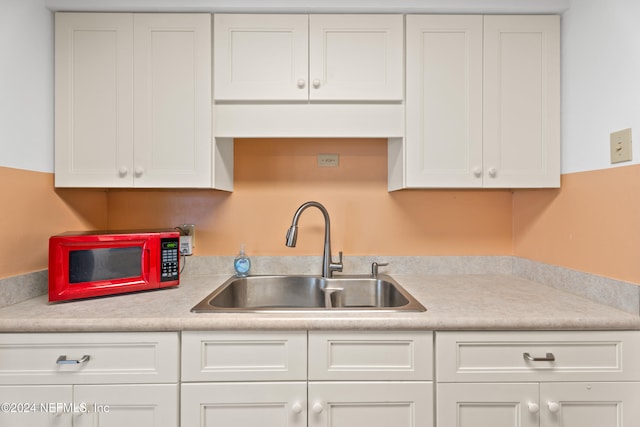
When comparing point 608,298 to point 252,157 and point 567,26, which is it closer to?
point 567,26

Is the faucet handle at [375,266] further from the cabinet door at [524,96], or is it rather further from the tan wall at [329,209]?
the cabinet door at [524,96]

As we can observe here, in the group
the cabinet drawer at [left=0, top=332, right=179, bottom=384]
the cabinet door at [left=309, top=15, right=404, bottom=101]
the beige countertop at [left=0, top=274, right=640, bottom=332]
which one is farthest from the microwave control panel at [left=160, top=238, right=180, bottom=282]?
the cabinet door at [left=309, top=15, right=404, bottom=101]

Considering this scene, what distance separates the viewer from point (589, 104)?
139 centimetres

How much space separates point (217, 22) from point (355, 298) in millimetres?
1429

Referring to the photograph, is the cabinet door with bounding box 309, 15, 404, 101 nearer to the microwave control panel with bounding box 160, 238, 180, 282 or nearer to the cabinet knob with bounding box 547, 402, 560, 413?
the microwave control panel with bounding box 160, 238, 180, 282

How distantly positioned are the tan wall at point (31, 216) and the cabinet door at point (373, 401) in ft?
4.05

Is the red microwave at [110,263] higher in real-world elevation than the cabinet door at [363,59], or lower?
lower

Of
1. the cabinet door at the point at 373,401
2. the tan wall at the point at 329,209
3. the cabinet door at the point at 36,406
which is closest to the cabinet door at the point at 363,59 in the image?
the tan wall at the point at 329,209

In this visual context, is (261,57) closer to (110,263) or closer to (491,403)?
(110,263)

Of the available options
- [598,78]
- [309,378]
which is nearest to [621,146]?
[598,78]

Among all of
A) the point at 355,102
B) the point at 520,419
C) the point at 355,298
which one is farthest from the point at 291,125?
the point at 520,419

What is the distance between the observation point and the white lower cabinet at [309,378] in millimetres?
1156

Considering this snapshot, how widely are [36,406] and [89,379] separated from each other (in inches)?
7.5

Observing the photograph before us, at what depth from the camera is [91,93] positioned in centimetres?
151
